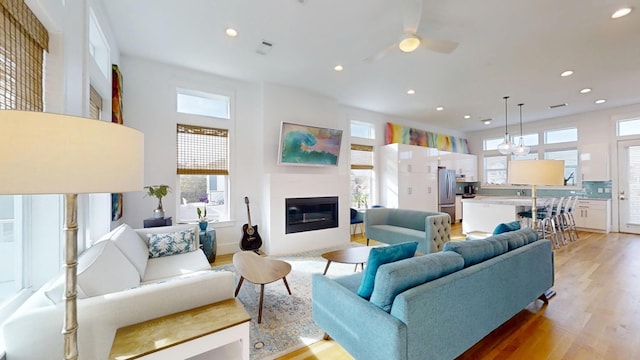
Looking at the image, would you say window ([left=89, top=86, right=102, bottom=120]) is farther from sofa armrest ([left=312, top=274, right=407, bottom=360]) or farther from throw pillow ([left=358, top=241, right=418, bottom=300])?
throw pillow ([left=358, top=241, right=418, bottom=300])

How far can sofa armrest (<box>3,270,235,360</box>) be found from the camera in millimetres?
1142

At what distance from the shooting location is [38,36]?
1.61m

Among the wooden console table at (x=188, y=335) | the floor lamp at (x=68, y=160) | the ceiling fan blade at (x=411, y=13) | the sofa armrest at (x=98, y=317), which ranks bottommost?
the wooden console table at (x=188, y=335)

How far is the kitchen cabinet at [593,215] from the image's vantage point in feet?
19.4

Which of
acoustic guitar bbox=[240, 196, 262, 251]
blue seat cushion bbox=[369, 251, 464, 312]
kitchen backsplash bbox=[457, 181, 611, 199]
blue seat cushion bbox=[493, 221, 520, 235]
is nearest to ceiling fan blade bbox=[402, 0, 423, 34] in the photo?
blue seat cushion bbox=[369, 251, 464, 312]

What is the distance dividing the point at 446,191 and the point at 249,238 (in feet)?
18.6

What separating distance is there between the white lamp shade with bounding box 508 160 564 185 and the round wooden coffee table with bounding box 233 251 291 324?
2.89 metres

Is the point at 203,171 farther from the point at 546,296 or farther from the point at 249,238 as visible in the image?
the point at 546,296

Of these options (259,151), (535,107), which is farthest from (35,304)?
(535,107)

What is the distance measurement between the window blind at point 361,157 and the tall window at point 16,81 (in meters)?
5.15

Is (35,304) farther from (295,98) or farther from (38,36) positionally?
(295,98)

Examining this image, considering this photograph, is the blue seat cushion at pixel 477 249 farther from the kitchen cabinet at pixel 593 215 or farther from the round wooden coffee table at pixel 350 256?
the kitchen cabinet at pixel 593 215

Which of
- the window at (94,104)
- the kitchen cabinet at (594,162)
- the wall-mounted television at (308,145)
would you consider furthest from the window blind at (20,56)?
the kitchen cabinet at (594,162)

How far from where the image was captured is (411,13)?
2.25 meters
